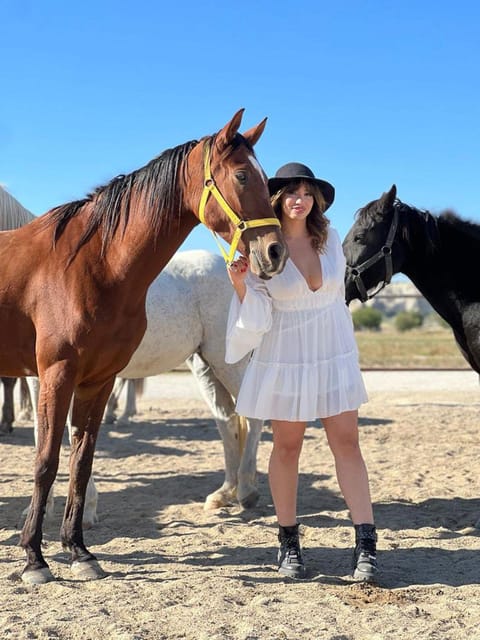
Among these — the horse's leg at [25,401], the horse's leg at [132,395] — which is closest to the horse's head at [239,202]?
the horse's leg at [25,401]

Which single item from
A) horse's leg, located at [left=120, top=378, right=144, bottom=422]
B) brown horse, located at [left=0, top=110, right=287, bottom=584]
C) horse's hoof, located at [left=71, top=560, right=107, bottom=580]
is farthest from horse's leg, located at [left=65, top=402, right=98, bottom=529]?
horse's leg, located at [left=120, top=378, right=144, bottom=422]

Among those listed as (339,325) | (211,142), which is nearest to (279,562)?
(339,325)

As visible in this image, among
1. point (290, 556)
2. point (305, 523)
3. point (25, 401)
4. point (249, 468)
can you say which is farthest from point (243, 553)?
point (25, 401)

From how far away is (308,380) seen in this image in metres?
3.38

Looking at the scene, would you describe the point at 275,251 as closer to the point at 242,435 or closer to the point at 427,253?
the point at 427,253

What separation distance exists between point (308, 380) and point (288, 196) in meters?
0.96

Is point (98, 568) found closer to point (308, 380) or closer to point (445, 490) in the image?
point (308, 380)

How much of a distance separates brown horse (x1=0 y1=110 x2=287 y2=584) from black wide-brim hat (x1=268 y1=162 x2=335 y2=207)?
0.74ft

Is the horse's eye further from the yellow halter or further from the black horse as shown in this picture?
the black horse

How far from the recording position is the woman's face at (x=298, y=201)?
341 cm

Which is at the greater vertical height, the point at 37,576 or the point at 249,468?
the point at 249,468

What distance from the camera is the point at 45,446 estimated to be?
337 centimetres

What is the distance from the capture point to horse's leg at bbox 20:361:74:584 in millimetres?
3305

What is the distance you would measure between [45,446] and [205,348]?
82.3 inches
